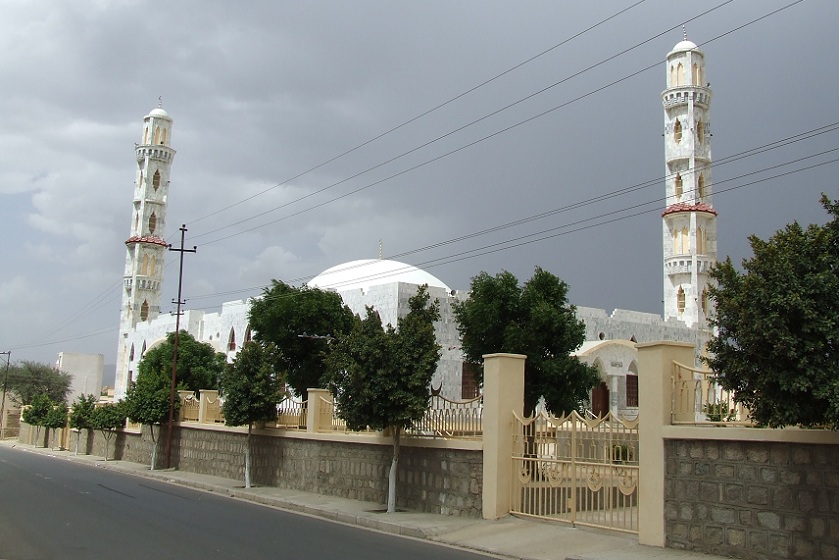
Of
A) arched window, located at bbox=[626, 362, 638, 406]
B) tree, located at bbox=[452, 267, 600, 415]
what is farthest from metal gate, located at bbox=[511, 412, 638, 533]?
arched window, located at bbox=[626, 362, 638, 406]

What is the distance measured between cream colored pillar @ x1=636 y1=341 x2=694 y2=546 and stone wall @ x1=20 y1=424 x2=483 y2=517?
3.80 metres

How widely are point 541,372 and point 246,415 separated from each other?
973 centimetres

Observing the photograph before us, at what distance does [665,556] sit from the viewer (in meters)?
10.5

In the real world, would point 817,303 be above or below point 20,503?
above

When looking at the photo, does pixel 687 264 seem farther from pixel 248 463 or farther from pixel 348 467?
pixel 348 467

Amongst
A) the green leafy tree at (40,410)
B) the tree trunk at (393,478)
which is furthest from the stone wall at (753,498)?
the green leafy tree at (40,410)

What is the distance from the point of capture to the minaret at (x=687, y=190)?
49.2 meters

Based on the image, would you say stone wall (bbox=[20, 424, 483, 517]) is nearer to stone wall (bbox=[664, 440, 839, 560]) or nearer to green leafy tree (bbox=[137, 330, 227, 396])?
stone wall (bbox=[664, 440, 839, 560])

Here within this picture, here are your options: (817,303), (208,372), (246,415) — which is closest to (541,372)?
(246,415)

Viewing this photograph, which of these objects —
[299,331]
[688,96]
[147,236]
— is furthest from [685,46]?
[147,236]

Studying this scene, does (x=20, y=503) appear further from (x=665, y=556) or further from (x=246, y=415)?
(x=665, y=556)

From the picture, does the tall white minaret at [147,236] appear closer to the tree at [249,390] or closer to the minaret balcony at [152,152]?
the minaret balcony at [152,152]

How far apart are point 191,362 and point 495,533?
37.5m

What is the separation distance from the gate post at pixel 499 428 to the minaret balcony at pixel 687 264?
37.3 m
